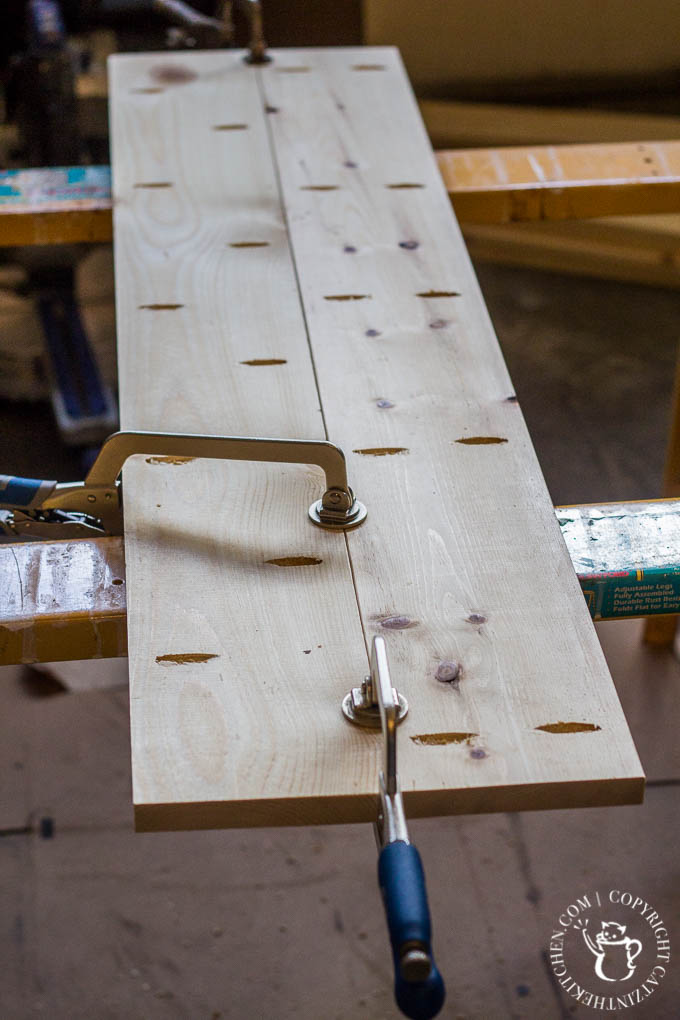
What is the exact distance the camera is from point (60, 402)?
308 cm

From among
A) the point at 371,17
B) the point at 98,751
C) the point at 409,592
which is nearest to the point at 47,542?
the point at 409,592

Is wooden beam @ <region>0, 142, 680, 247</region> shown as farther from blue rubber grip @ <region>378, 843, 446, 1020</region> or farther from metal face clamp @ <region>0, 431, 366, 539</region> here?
blue rubber grip @ <region>378, 843, 446, 1020</region>

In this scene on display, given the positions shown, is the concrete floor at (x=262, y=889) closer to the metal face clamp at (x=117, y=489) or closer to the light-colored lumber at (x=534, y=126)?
the metal face clamp at (x=117, y=489)

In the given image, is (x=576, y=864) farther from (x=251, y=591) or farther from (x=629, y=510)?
(x=251, y=591)

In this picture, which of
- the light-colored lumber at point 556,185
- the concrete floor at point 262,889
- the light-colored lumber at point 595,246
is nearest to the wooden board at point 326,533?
the light-colored lumber at point 556,185

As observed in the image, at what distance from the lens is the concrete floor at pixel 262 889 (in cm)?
189

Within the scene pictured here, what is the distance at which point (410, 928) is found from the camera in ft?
2.44

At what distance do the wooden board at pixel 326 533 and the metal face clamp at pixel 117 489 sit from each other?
3 cm

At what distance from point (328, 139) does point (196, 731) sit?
139cm

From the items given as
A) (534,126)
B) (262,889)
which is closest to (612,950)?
(262,889)

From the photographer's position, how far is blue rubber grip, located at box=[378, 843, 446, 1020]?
2.44 feet

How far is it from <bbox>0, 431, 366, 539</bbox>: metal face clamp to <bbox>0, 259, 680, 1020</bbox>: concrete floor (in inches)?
41.2

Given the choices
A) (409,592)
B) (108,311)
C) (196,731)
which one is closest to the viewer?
(196,731)
